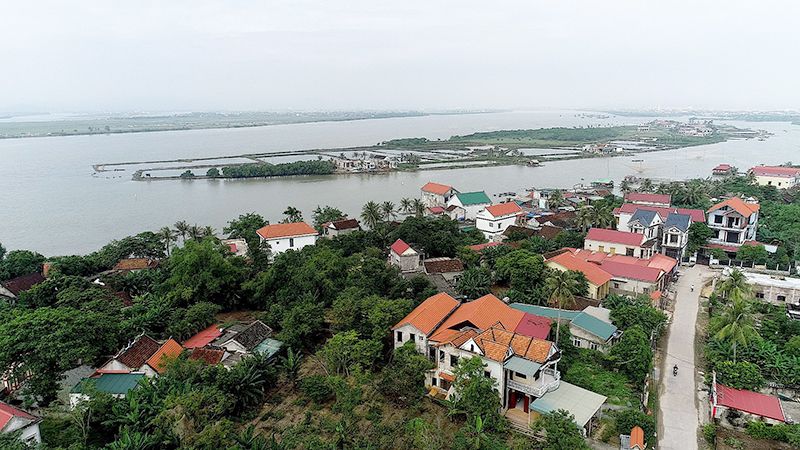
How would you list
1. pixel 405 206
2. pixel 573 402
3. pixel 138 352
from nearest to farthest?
pixel 573 402
pixel 138 352
pixel 405 206

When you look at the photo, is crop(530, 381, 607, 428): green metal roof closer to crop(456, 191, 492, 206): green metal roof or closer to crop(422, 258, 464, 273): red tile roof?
crop(422, 258, 464, 273): red tile roof

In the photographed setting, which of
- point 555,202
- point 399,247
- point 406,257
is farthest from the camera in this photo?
point 555,202

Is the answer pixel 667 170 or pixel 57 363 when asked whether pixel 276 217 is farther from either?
pixel 667 170

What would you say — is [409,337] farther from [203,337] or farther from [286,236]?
[286,236]

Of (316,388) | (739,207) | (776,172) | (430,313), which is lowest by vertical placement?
(316,388)

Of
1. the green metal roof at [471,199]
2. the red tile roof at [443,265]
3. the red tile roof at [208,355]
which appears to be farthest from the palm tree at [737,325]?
the green metal roof at [471,199]

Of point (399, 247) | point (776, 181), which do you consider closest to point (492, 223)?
point (399, 247)

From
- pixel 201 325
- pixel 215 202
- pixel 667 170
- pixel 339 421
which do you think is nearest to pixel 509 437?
pixel 339 421

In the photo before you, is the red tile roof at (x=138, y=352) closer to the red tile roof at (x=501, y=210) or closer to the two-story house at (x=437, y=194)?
the red tile roof at (x=501, y=210)
